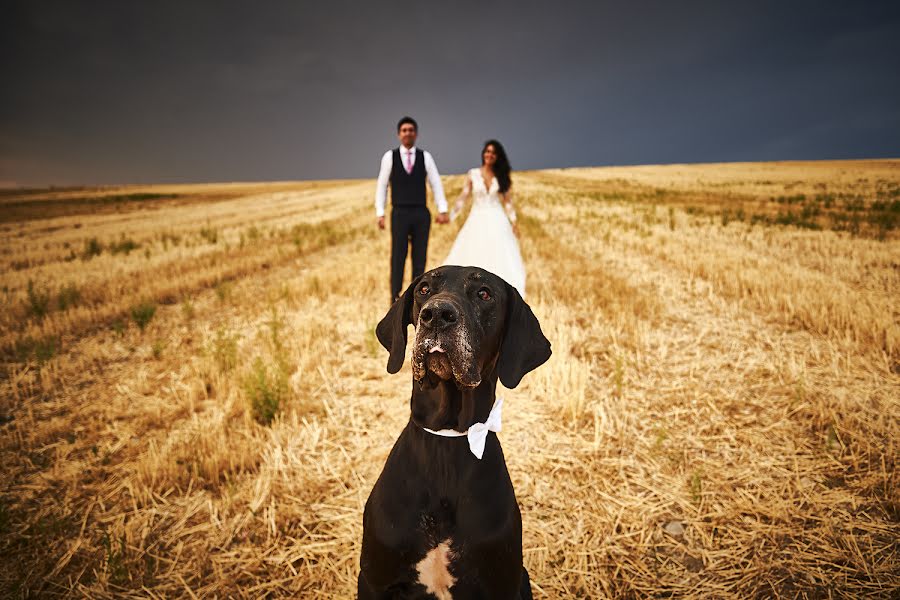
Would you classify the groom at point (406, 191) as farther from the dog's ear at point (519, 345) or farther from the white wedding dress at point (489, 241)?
the dog's ear at point (519, 345)

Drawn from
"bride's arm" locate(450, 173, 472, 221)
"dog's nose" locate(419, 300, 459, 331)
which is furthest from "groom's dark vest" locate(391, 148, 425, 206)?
"dog's nose" locate(419, 300, 459, 331)

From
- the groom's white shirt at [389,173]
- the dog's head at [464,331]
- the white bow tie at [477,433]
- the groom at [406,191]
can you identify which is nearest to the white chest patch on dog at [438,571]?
the white bow tie at [477,433]

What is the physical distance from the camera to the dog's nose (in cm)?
180

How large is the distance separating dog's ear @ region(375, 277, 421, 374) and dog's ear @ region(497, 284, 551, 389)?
1.65 feet

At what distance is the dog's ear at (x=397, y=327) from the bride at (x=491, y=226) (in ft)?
12.3

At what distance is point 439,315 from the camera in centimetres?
182

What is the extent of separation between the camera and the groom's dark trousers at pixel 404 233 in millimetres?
6555

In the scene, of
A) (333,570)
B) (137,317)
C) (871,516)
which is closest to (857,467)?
(871,516)

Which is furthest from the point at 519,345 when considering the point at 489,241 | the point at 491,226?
the point at 491,226

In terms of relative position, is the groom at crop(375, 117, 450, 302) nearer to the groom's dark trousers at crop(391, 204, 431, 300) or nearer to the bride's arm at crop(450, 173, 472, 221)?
the groom's dark trousers at crop(391, 204, 431, 300)

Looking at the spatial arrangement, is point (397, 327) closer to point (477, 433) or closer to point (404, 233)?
A: point (477, 433)

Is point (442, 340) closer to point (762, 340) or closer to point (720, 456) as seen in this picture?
point (720, 456)

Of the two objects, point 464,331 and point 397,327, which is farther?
point 397,327

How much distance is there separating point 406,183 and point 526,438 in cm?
429
